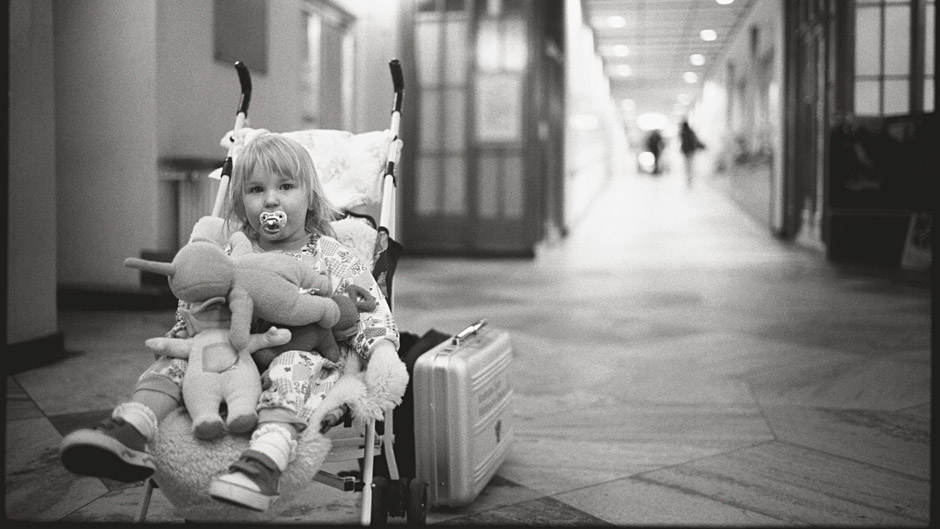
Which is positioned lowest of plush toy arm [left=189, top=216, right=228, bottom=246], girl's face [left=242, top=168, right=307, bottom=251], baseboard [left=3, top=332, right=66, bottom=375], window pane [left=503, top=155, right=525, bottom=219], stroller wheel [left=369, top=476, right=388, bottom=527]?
stroller wheel [left=369, top=476, right=388, bottom=527]

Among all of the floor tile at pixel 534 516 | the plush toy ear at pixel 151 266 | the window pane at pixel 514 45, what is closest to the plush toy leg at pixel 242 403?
the plush toy ear at pixel 151 266

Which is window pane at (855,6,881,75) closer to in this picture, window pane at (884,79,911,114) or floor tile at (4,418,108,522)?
window pane at (884,79,911,114)

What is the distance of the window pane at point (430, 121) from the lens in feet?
29.6

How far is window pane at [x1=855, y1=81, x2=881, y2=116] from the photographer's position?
7.71m

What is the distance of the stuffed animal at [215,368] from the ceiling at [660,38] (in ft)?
10.6

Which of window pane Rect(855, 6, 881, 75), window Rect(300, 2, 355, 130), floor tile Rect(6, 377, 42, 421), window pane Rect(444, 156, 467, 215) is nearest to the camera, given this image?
floor tile Rect(6, 377, 42, 421)

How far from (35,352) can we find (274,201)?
7.02 ft

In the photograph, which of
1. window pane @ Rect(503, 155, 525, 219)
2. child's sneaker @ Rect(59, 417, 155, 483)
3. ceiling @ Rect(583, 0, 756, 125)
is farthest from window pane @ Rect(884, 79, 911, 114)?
child's sneaker @ Rect(59, 417, 155, 483)

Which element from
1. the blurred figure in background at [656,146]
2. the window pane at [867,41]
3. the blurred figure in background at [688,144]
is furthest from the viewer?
the blurred figure in background at [656,146]

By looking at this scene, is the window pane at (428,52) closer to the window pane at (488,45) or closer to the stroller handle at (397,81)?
the window pane at (488,45)

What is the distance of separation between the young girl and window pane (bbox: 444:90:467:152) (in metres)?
6.89

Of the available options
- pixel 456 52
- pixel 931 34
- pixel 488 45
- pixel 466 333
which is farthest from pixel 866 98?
pixel 466 333

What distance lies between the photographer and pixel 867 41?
7895 millimetres

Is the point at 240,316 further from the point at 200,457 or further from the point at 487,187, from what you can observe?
the point at 487,187
